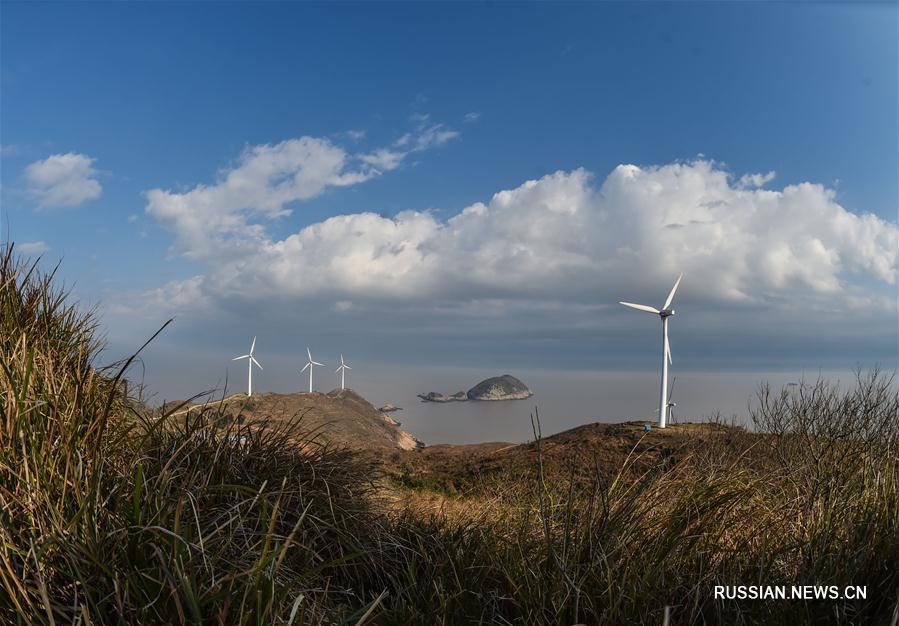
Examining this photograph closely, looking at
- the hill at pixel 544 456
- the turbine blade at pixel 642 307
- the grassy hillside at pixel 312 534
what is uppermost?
the turbine blade at pixel 642 307

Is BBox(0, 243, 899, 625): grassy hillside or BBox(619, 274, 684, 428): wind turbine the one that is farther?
BBox(619, 274, 684, 428): wind turbine

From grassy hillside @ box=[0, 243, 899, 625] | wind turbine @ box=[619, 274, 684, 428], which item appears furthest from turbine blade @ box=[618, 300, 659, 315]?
grassy hillside @ box=[0, 243, 899, 625]

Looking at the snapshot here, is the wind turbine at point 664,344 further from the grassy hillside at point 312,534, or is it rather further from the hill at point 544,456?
the grassy hillside at point 312,534

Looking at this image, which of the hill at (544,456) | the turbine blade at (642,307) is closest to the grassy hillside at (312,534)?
Result: the hill at (544,456)

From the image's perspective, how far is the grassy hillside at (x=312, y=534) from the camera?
3.93 metres

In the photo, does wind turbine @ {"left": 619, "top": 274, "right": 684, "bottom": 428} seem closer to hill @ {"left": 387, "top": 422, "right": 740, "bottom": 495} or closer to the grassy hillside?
hill @ {"left": 387, "top": 422, "right": 740, "bottom": 495}

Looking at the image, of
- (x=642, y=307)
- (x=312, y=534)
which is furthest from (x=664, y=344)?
(x=312, y=534)

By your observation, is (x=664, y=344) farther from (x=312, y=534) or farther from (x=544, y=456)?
(x=312, y=534)

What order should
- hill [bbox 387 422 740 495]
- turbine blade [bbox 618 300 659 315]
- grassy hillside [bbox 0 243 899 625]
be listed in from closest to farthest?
1. grassy hillside [bbox 0 243 899 625]
2. hill [bbox 387 422 740 495]
3. turbine blade [bbox 618 300 659 315]

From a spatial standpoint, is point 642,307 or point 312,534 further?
point 642,307

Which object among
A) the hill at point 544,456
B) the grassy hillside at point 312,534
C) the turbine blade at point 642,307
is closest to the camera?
the grassy hillside at point 312,534

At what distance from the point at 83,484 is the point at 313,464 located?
3.02 m

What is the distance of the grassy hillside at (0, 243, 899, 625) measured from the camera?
393cm

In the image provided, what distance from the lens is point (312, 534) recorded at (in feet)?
22.2
